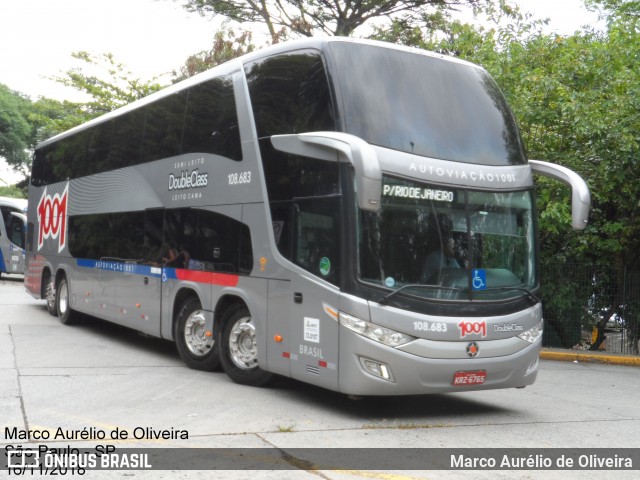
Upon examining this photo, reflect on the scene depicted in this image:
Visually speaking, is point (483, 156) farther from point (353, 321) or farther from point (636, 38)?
point (636, 38)

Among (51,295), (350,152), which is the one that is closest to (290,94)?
(350,152)

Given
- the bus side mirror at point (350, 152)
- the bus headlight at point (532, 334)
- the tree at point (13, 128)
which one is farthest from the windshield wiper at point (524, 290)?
the tree at point (13, 128)

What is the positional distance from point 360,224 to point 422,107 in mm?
1597

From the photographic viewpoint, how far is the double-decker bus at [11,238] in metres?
31.7

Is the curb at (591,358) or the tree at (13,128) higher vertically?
the tree at (13,128)

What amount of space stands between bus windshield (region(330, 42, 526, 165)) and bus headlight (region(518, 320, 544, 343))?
6.17ft

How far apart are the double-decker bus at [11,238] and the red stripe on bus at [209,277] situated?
22291 millimetres

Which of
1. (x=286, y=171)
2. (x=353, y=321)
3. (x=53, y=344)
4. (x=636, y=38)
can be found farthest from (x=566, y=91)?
(x=53, y=344)

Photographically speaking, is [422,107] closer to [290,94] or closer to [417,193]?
[417,193]

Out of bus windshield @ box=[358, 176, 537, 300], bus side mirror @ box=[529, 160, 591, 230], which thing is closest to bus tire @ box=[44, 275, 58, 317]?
bus windshield @ box=[358, 176, 537, 300]

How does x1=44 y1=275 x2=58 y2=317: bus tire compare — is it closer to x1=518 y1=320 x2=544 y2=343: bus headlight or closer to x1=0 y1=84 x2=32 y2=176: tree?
x1=518 y1=320 x2=544 y2=343: bus headlight

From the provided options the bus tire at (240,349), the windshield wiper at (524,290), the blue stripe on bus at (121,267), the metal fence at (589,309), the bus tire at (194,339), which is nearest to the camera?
the windshield wiper at (524,290)

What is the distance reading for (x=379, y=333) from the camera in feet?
26.3

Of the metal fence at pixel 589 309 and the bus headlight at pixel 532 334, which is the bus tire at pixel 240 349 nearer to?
the bus headlight at pixel 532 334
